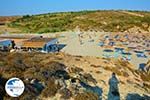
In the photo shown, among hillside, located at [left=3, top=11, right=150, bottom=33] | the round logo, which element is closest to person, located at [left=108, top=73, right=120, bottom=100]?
the round logo

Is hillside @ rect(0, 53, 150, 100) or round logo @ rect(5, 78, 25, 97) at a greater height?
round logo @ rect(5, 78, 25, 97)

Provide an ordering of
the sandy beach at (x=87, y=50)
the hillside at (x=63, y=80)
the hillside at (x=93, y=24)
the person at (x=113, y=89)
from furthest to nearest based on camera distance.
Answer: the hillside at (x=93, y=24) → the sandy beach at (x=87, y=50) → the person at (x=113, y=89) → the hillside at (x=63, y=80)

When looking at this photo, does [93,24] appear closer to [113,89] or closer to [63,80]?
[113,89]

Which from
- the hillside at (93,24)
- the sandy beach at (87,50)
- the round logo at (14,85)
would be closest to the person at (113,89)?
the round logo at (14,85)

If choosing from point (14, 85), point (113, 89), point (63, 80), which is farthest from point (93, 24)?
point (14, 85)

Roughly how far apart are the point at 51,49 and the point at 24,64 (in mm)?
25485

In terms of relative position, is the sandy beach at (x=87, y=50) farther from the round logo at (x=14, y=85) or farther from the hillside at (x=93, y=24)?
the hillside at (x=93, y=24)

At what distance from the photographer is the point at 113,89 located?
70.9 feet

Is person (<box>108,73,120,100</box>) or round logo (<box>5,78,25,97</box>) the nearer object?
round logo (<box>5,78,25,97</box>)

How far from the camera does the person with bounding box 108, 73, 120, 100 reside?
66.0 ft

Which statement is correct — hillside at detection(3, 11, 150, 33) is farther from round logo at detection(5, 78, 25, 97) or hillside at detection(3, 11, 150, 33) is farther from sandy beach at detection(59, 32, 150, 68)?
round logo at detection(5, 78, 25, 97)

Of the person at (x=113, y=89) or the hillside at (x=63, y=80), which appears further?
the person at (x=113, y=89)

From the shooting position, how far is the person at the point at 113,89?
20.1 metres

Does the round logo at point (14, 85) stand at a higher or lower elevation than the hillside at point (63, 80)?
higher
